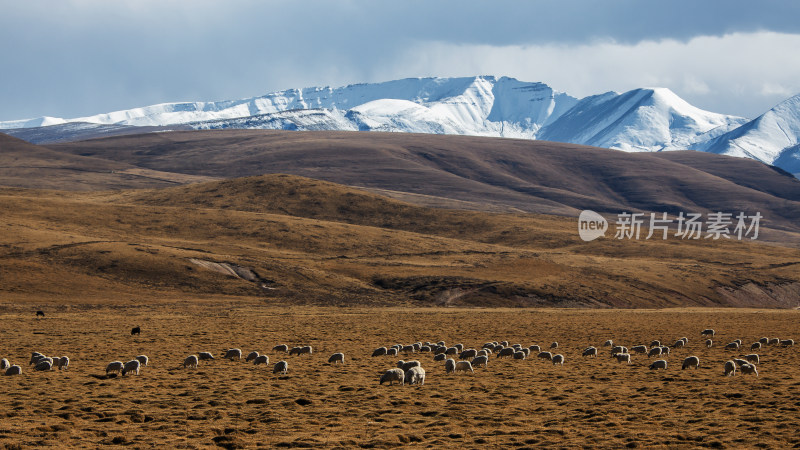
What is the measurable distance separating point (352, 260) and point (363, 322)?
43213 millimetres

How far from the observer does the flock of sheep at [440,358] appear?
2802 cm

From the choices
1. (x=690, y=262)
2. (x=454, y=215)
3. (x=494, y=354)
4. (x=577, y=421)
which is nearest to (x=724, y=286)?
(x=690, y=262)

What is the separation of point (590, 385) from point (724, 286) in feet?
251

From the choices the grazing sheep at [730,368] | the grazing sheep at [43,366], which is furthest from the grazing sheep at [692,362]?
the grazing sheep at [43,366]

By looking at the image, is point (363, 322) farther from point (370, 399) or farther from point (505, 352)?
point (370, 399)

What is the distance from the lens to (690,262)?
112 meters

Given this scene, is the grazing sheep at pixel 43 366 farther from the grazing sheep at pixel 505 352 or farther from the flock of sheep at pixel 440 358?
the grazing sheep at pixel 505 352

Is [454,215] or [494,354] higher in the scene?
[454,215]

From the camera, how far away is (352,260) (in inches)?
3814

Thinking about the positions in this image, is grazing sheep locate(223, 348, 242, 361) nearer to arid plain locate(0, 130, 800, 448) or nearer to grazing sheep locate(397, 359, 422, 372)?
arid plain locate(0, 130, 800, 448)

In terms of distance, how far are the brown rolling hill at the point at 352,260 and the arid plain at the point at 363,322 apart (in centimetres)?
38

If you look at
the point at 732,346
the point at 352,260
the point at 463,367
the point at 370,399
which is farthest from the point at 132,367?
the point at 352,260

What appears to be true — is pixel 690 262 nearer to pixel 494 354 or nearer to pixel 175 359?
pixel 494 354

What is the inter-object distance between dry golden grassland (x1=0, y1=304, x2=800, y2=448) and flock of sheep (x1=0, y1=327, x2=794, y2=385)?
46 centimetres
